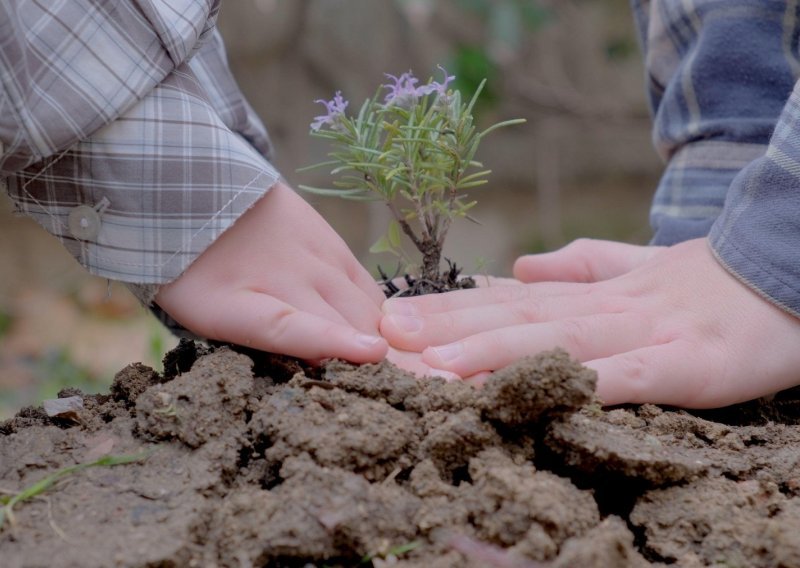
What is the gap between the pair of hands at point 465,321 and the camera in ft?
4.14

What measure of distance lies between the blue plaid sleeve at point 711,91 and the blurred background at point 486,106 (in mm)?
2285

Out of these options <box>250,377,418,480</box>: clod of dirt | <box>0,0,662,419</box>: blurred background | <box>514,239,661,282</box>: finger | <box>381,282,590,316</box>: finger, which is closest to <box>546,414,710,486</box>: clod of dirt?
<box>250,377,418,480</box>: clod of dirt

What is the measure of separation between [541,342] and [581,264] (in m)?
0.58

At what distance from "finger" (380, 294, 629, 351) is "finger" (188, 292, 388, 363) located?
0.30 ft

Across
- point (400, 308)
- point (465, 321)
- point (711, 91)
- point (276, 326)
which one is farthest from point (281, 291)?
point (711, 91)

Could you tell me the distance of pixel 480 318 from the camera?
1.41m

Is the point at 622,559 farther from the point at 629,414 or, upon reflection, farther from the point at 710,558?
the point at 629,414

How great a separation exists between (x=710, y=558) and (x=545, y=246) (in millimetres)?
4212

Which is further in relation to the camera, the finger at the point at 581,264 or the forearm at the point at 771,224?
the finger at the point at 581,264

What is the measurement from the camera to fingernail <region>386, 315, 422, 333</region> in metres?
1.34

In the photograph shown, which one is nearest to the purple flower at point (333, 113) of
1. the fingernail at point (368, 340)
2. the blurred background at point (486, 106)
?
the fingernail at point (368, 340)

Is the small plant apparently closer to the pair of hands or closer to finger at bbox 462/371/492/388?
the pair of hands

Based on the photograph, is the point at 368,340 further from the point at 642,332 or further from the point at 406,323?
the point at 642,332

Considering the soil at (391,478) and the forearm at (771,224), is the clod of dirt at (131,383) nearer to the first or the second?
the soil at (391,478)
